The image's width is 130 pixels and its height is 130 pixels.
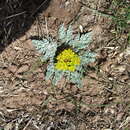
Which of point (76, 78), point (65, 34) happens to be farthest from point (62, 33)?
point (76, 78)

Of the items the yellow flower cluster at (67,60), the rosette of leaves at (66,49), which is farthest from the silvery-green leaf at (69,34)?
the yellow flower cluster at (67,60)

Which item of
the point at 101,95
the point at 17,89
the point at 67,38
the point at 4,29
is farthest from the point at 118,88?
the point at 4,29

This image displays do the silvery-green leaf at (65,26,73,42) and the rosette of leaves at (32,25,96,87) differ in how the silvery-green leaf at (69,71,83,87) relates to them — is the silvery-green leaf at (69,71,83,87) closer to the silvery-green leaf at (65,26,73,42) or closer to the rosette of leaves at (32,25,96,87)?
the rosette of leaves at (32,25,96,87)

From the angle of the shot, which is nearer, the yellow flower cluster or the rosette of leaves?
the yellow flower cluster

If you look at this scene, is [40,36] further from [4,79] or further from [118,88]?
[118,88]

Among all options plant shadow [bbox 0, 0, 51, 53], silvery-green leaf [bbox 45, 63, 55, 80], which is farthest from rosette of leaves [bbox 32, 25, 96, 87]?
plant shadow [bbox 0, 0, 51, 53]
